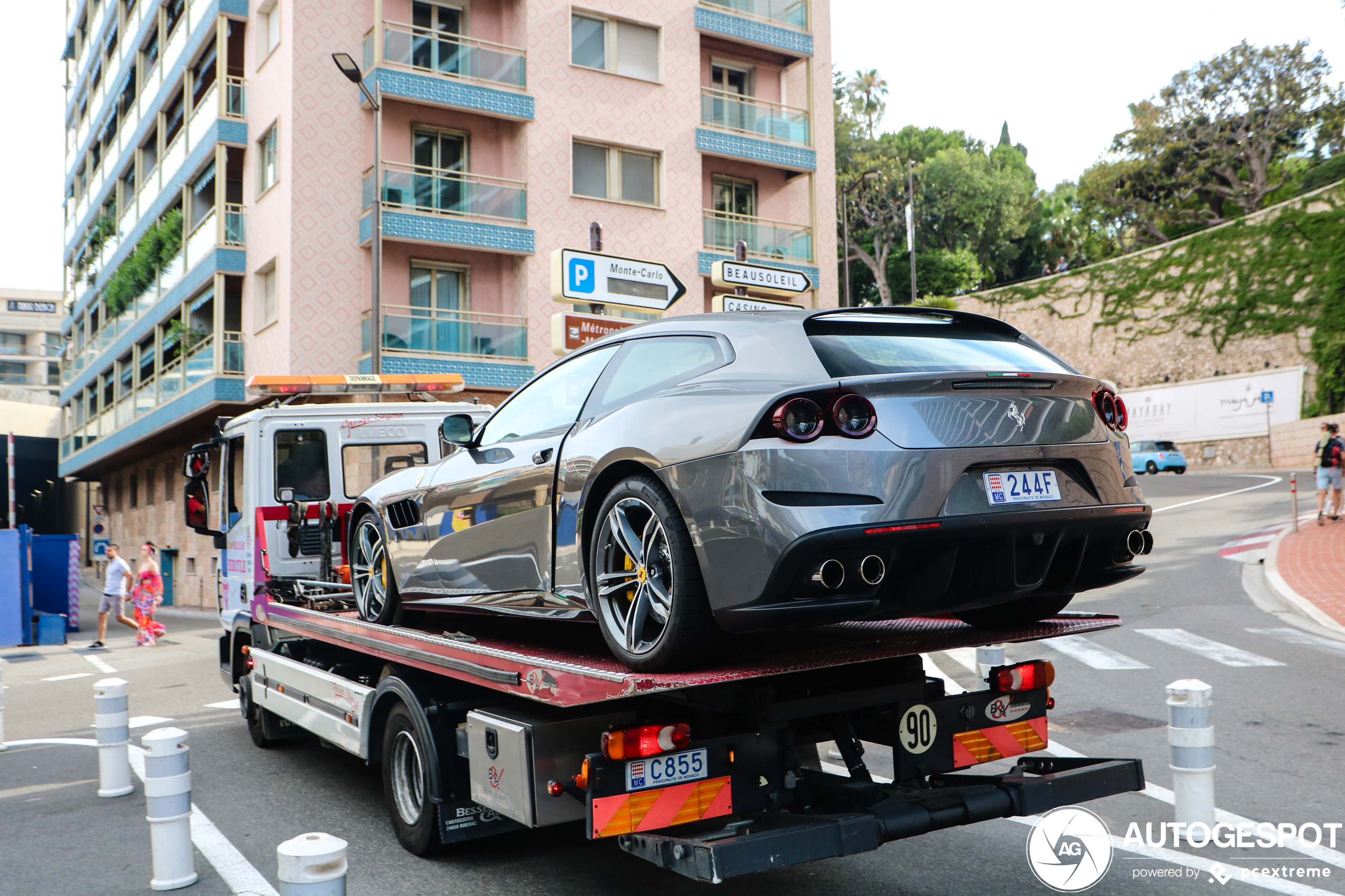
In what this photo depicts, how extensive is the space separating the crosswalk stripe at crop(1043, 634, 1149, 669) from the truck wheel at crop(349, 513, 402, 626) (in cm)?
620

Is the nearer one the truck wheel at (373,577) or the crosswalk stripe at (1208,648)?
the truck wheel at (373,577)

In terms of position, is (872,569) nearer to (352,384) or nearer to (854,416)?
(854,416)

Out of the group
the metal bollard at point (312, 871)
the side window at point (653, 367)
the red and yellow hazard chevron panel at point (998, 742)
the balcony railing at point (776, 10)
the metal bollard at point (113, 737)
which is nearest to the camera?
the metal bollard at point (312, 871)

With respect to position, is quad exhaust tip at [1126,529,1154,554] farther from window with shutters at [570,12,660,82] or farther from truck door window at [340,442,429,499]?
window with shutters at [570,12,660,82]

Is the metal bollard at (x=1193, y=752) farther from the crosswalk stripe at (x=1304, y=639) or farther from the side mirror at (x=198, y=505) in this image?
the side mirror at (x=198, y=505)

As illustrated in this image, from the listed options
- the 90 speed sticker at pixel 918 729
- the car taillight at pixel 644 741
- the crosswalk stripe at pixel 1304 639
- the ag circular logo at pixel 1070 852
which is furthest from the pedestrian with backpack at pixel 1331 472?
the car taillight at pixel 644 741

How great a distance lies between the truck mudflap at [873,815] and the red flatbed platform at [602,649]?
0.51 metres

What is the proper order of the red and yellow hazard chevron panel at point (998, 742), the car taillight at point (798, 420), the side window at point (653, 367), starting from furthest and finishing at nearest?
1. the red and yellow hazard chevron panel at point (998, 742)
2. the side window at point (653, 367)
3. the car taillight at point (798, 420)

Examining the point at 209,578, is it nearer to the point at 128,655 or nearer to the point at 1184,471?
the point at 128,655

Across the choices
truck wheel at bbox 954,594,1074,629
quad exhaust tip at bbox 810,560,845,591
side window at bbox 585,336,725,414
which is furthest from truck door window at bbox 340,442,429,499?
quad exhaust tip at bbox 810,560,845,591

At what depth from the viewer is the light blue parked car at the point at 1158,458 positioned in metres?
39.0

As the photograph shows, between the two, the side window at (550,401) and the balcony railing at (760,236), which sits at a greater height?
the balcony railing at (760,236)

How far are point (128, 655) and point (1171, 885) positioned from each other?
52.2 ft

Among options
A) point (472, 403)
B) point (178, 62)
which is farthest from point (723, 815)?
point (178, 62)
